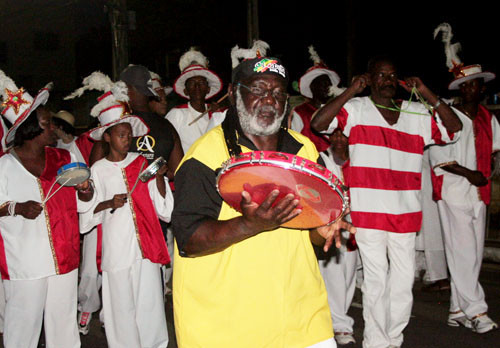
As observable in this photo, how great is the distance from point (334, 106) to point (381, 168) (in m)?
0.72

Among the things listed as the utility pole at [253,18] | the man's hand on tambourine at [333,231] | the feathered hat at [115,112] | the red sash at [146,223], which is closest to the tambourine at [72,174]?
the red sash at [146,223]


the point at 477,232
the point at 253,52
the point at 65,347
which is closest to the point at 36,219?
the point at 65,347

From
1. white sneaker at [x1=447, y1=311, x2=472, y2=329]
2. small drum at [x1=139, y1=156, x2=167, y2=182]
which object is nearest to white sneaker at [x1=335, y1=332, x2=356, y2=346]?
white sneaker at [x1=447, y1=311, x2=472, y2=329]

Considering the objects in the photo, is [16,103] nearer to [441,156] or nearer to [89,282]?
[89,282]

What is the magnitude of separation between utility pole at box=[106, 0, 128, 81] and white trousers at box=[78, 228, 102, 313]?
267 inches

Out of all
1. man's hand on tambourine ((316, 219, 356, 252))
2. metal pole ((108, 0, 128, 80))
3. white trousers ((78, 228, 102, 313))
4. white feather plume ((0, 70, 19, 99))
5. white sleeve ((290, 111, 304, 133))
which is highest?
metal pole ((108, 0, 128, 80))

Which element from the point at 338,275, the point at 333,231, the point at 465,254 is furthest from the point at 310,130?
the point at 333,231

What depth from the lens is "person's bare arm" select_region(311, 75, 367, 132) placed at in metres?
4.77

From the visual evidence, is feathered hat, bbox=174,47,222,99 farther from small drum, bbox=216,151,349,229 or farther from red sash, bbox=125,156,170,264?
small drum, bbox=216,151,349,229

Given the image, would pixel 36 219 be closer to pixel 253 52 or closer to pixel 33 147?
pixel 33 147

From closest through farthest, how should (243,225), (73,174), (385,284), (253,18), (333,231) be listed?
(243,225), (333,231), (73,174), (385,284), (253,18)

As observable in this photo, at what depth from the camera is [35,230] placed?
450 centimetres

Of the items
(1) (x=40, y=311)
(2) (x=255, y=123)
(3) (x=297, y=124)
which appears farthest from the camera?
(3) (x=297, y=124)

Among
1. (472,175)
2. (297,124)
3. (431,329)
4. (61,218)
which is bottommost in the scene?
(431,329)
